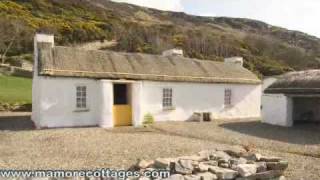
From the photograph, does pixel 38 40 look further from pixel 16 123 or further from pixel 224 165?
pixel 224 165

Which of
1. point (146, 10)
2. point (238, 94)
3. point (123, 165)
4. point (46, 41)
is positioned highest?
point (146, 10)

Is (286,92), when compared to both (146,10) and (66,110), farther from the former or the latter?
(146,10)

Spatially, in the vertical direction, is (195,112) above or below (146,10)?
below

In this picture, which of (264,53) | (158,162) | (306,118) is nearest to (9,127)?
(158,162)

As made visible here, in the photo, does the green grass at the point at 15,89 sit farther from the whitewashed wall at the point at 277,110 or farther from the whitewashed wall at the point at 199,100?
the whitewashed wall at the point at 277,110

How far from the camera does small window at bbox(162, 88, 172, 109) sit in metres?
24.8

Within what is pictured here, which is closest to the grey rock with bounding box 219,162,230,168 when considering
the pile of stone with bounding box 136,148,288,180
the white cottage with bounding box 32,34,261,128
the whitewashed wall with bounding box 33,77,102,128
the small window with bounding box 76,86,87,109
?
the pile of stone with bounding box 136,148,288,180

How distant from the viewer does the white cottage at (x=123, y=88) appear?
21.1 meters

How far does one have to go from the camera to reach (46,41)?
2245 cm

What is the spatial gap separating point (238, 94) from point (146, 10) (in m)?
116

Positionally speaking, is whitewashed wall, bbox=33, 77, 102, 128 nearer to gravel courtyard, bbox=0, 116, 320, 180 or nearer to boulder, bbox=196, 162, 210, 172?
gravel courtyard, bbox=0, 116, 320, 180

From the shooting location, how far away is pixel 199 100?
26.1m

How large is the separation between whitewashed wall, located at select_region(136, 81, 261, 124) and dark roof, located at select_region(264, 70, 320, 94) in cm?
371

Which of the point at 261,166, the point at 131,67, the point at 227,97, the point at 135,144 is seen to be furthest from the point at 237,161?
the point at 227,97
